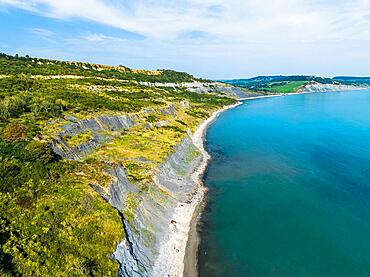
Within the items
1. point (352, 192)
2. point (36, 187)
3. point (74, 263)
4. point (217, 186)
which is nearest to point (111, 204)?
point (36, 187)

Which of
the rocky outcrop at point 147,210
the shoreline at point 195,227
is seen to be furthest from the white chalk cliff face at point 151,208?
the shoreline at point 195,227

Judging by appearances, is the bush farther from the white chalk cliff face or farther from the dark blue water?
the dark blue water

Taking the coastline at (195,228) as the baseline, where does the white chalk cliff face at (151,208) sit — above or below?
above

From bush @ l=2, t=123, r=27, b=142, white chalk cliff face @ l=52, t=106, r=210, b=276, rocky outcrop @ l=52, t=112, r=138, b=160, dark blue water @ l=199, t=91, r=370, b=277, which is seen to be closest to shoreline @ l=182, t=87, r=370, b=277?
Answer: white chalk cliff face @ l=52, t=106, r=210, b=276

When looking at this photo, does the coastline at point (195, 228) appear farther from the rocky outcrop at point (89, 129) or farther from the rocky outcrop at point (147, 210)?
the rocky outcrop at point (89, 129)

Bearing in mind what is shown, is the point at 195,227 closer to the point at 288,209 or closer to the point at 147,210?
the point at 147,210

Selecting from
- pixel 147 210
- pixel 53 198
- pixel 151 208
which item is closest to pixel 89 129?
pixel 151 208
